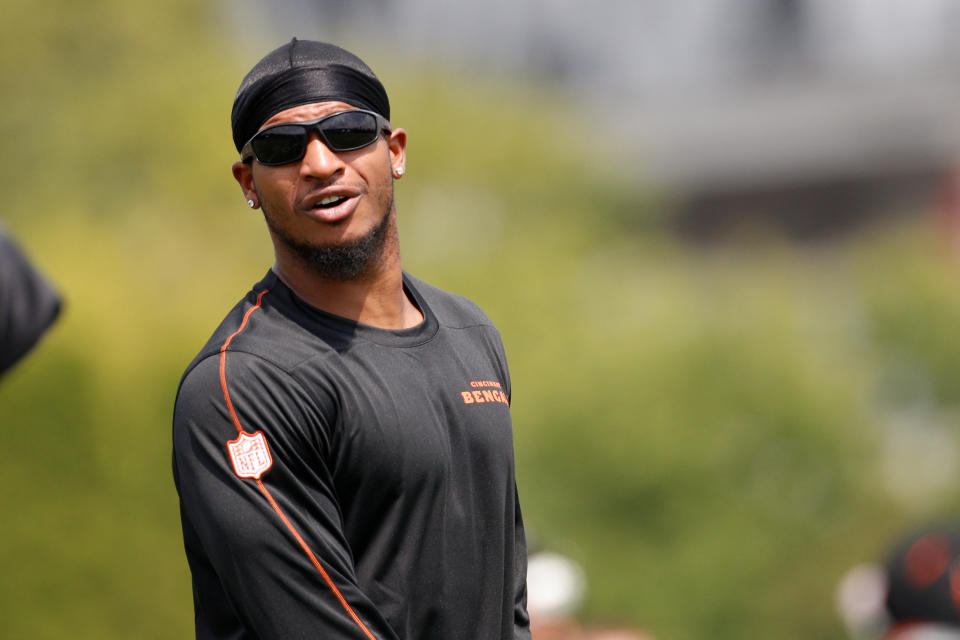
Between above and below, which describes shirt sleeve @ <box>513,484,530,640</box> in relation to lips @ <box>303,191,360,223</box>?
below

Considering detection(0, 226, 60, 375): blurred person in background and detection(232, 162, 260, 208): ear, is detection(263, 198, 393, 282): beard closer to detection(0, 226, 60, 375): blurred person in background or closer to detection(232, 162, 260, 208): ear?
detection(232, 162, 260, 208): ear

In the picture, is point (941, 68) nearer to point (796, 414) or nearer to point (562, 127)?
point (562, 127)

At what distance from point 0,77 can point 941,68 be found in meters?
38.3

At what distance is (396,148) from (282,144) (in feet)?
1.08

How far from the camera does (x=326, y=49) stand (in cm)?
291

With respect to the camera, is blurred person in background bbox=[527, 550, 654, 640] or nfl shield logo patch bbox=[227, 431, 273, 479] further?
blurred person in background bbox=[527, 550, 654, 640]

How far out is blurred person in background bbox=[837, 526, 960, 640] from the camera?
18.8 ft

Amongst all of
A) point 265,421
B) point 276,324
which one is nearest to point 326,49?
point 276,324

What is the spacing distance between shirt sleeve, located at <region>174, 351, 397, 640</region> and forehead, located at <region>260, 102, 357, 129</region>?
19.2 inches

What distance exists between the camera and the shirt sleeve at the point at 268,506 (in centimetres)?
261

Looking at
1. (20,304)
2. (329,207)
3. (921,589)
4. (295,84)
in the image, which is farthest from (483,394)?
(921,589)

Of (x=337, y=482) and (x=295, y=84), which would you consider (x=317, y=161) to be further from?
(x=337, y=482)

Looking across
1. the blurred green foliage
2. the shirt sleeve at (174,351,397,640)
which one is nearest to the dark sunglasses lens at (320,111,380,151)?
the shirt sleeve at (174,351,397,640)

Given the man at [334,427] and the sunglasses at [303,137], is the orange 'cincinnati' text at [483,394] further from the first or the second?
the sunglasses at [303,137]
